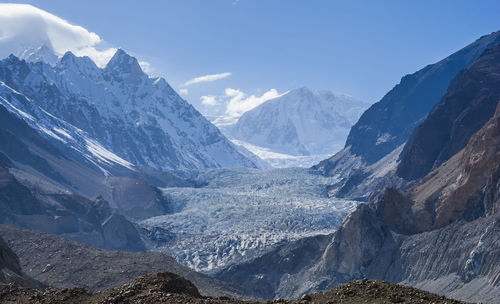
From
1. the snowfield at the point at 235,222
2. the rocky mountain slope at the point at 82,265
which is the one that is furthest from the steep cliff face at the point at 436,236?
the snowfield at the point at 235,222

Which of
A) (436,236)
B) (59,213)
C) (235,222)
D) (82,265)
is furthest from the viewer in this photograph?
(235,222)

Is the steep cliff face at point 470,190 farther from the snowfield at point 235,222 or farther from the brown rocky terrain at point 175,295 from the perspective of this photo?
the brown rocky terrain at point 175,295

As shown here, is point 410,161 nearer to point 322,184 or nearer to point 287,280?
point 322,184

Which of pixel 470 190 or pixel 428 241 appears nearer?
pixel 428 241

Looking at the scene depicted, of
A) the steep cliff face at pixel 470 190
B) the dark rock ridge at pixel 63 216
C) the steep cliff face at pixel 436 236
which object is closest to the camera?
the steep cliff face at pixel 436 236

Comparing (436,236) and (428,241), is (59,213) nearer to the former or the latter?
(428,241)

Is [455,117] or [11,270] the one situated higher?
[455,117]

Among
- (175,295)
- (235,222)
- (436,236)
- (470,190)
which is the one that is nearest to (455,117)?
(235,222)
